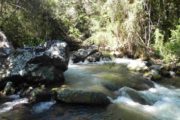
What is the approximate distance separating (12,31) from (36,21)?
1297 millimetres

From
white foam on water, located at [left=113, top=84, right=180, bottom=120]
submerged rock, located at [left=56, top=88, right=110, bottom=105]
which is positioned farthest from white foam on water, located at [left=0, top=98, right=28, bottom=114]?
white foam on water, located at [left=113, top=84, right=180, bottom=120]

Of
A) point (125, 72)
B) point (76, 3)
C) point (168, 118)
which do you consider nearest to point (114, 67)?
point (125, 72)

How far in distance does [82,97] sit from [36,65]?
7.17 ft

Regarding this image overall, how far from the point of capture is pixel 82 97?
8.17 m

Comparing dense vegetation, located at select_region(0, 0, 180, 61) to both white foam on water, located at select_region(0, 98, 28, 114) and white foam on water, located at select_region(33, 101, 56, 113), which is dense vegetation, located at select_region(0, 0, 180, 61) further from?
white foam on water, located at select_region(0, 98, 28, 114)

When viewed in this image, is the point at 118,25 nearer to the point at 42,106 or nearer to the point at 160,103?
the point at 160,103

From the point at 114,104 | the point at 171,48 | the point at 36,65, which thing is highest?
the point at 171,48

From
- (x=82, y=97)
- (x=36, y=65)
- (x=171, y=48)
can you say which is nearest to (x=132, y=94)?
(x=82, y=97)

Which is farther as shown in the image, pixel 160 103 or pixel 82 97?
pixel 160 103

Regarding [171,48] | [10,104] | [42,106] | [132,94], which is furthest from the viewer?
[171,48]

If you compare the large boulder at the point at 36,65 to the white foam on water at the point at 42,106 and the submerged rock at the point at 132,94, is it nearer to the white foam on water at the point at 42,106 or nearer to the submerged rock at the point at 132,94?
the white foam on water at the point at 42,106

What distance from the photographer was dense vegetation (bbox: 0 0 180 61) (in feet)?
45.0

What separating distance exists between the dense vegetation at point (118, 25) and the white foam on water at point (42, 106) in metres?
6.21

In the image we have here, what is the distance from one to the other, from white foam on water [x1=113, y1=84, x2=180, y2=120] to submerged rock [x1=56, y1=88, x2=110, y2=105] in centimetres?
48
